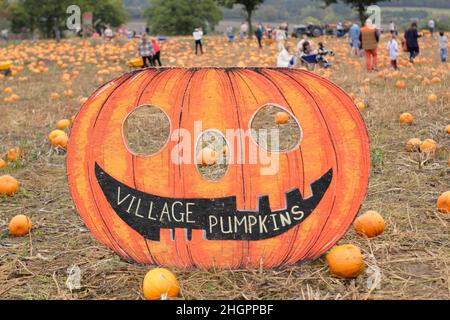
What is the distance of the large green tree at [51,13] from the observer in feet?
152

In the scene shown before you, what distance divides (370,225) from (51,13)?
154 ft

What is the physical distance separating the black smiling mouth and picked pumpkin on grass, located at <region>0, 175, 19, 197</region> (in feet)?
7.80

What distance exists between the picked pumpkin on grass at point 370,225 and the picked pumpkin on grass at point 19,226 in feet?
8.67

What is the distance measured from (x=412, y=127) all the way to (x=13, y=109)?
743cm

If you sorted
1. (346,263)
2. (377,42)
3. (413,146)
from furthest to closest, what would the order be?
(377,42)
(413,146)
(346,263)

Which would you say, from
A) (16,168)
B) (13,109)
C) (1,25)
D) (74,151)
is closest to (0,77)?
(13,109)

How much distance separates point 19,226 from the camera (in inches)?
189

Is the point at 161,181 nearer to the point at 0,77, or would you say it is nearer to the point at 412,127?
the point at 412,127

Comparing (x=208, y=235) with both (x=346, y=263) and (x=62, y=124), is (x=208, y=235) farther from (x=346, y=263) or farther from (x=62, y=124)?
(x=62, y=124)

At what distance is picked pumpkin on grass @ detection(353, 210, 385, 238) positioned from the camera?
14.4 feet

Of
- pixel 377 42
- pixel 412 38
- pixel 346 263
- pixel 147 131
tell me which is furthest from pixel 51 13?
pixel 346 263

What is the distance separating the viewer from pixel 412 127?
27.1ft

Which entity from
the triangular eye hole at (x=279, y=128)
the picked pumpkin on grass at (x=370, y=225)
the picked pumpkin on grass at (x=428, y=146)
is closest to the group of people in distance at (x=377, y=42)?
the triangular eye hole at (x=279, y=128)

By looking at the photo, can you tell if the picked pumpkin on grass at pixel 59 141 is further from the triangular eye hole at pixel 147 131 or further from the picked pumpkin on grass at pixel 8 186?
the picked pumpkin on grass at pixel 8 186
